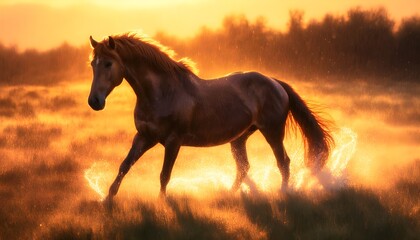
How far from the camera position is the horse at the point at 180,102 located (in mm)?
6824

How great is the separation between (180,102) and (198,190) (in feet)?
4.69

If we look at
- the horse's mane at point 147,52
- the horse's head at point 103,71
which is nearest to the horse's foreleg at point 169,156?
the horse's mane at point 147,52

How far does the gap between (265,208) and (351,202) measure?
1004 millimetres

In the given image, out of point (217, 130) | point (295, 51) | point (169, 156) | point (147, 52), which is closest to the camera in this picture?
point (147, 52)

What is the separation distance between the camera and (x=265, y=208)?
6918 mm

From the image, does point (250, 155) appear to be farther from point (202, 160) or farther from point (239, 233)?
point (239, 233)

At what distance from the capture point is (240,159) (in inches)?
337

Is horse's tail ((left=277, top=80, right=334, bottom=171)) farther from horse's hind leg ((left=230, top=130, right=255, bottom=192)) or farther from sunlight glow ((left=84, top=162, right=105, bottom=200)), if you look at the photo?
sunlight glow ((left=84, top=162, right=105, bottom=200))

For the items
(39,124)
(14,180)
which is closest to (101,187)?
(14,180)

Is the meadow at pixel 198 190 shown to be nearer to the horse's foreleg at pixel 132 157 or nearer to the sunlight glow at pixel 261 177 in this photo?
the sunlight glow at pixel 261 177

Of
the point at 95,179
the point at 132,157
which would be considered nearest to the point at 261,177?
the point at 95,179

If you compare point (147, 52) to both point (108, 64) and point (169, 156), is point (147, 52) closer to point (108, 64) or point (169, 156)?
point (108, 64)

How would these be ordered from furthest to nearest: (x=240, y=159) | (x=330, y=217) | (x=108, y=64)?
(x=240, y=159), (x=108, y=64), (x=330, y=217)

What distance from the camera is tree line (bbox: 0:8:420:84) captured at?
3631cm
